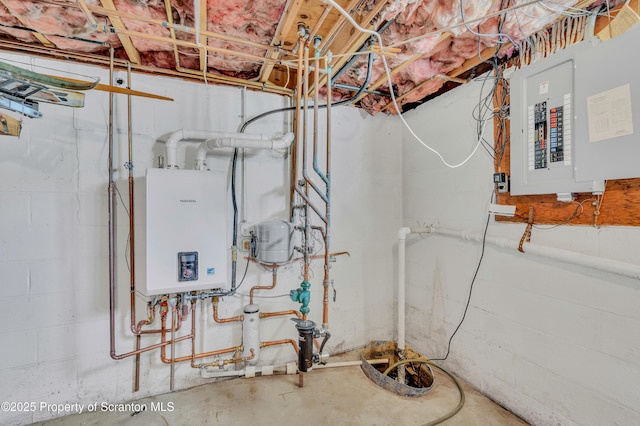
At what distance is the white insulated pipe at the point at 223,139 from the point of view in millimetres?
2000

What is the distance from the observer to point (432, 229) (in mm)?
2514

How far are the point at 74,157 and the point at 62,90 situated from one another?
0.79 m

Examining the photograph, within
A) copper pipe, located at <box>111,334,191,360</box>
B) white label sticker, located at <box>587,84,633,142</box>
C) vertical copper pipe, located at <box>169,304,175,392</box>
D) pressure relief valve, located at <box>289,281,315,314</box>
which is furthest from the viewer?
pressure relief valve, located at <box>289,281,315,314</box>

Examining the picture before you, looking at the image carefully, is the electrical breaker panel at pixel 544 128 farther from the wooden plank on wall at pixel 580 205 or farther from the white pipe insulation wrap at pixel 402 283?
the white pipe insulation wrap at pixel 402 283

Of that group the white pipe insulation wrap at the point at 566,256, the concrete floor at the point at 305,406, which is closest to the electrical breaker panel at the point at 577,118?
the white pipe insulation wrap at the point at 566,256

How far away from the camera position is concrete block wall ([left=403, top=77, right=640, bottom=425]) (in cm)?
151

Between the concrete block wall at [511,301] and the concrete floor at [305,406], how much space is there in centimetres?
25

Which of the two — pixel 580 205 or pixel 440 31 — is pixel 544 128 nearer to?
pixel 580 205

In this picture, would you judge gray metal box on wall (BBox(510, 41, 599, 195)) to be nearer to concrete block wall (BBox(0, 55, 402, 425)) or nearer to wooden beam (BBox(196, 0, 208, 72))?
concrete block wall (BBox(0, 55, 402, 425))

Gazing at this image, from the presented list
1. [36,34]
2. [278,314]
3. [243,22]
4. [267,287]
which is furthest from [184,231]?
[36,34]

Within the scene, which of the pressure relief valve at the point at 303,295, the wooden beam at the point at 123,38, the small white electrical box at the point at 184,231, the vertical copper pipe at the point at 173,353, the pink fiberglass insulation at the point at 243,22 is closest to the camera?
the wooden beam at the point at 123,38

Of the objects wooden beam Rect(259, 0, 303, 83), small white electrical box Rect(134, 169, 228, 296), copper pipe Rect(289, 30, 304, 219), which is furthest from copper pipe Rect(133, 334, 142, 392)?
wooden beam Rect(259, 0, 303, 83)

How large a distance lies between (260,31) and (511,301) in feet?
7.94

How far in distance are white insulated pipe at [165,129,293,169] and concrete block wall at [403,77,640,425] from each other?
53.8 inches
